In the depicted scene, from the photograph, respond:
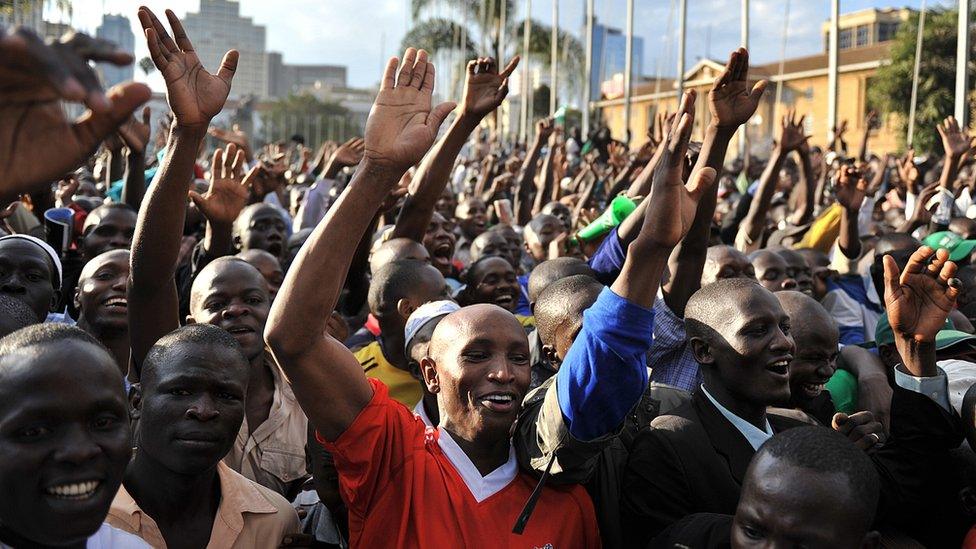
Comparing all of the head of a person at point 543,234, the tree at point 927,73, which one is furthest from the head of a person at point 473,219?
the tree at point 927,73

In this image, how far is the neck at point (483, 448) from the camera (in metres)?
2.85

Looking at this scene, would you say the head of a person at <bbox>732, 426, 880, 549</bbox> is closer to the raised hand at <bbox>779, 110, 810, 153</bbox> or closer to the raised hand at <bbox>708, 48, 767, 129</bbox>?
the raised hand at <bbox>708, 48, 767, 129</bbox>

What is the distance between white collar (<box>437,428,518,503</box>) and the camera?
2783 millimetres

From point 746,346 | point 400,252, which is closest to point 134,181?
point 400,252

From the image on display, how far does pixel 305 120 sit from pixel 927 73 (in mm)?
60091

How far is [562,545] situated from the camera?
2.75m

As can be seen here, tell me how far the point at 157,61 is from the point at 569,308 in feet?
5.37

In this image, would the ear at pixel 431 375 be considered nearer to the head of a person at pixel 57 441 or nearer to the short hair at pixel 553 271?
the head of a person at pixel 57 441

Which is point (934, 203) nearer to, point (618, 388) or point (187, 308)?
point (187, 308)

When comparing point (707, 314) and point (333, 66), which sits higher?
point (333, 66)

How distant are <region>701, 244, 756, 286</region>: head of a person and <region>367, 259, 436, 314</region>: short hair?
4.63 feet

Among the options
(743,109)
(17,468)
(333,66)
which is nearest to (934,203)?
(743,109)

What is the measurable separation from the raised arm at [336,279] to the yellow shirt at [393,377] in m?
1.51

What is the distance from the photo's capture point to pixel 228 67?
3.31m
